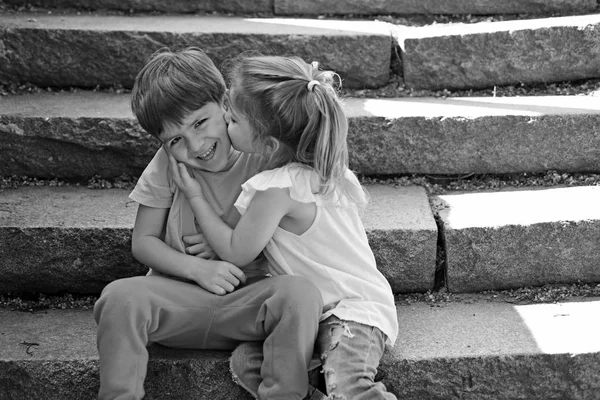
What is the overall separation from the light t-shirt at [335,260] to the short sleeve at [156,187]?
0.87 feet

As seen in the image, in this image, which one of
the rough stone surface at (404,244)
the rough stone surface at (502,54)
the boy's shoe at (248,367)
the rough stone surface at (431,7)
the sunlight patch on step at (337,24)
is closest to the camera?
the boy's shoe at (248,367)

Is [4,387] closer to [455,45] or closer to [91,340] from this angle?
[91,340]

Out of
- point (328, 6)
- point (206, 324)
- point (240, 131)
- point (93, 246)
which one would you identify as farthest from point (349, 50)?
point (206, 324)

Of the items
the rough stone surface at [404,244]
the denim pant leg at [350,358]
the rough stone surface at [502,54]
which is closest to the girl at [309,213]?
the denim pant leg at [350,358]

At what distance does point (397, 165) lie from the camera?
3.03 metres

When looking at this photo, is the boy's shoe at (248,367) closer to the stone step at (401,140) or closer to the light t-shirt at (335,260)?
the light t-shirt at (335,260)

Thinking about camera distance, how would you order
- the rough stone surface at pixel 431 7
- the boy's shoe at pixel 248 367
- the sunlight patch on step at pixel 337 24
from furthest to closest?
the rough stone surface at pixel 431 7
the sunlight patch on step at pixel 337 24
the boy's shoe at pixel 248 367

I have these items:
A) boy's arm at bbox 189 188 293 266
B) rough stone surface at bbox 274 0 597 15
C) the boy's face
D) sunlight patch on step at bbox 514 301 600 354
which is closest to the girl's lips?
the boy's face

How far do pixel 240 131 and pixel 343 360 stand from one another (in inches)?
27.3

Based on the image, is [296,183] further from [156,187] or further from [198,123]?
[156,187]

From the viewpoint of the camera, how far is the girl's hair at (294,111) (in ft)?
7.39

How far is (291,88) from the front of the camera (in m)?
2.26

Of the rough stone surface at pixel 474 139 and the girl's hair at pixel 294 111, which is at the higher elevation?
the girl's hair at pixel 294 111

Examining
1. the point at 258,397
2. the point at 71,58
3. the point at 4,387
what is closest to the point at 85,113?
the point at 71,58
